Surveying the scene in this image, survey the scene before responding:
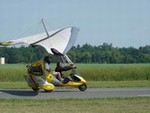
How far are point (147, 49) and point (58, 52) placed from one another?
86.5 metres

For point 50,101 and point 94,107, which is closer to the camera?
point 94,107

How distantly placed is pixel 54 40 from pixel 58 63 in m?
1.28

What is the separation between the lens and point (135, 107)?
17109 mm

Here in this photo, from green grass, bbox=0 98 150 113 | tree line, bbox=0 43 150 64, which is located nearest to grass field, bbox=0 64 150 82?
green grass, bbox=0 98 150 113

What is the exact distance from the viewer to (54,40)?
1030 inches

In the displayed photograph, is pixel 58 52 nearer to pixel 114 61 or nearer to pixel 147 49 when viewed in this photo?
pixel 114 61

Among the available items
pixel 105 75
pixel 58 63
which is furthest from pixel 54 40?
pixel 105 75

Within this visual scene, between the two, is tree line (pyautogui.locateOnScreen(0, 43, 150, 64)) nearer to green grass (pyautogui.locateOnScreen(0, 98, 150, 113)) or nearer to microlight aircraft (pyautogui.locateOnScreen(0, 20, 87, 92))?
microlight aircraft (pyautogui.locateOnScreen(0, 20, 87, 92))

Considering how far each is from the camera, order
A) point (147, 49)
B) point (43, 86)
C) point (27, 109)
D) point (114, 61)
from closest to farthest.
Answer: point (27, 109) < point (43, 86) < point (114, 61) < point (147, 49)

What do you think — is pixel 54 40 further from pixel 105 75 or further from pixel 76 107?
pixel 105 75

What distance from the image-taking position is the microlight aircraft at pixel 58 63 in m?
25.0

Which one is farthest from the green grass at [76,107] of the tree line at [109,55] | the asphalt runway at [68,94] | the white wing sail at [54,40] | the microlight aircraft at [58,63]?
the tree line at [109,55]

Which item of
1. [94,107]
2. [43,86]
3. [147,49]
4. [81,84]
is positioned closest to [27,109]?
[94,107]

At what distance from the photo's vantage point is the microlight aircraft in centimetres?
2503
